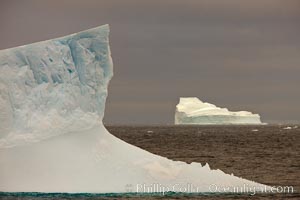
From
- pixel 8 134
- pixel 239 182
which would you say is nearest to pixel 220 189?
pixel 239 182

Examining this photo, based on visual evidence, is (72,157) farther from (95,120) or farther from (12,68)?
(12,68)

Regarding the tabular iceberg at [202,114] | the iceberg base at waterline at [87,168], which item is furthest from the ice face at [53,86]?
the tabular iceberg at [202,114]

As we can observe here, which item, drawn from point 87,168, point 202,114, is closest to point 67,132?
point 87,168

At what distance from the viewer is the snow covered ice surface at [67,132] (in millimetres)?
23578

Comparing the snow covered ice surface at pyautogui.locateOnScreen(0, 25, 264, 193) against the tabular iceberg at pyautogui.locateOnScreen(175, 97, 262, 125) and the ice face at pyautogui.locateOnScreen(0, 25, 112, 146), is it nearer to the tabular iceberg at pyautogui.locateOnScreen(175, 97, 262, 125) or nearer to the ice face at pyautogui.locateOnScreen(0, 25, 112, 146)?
the ice face at pyautogui.locateOnScreen(0, 25, 112, 146)

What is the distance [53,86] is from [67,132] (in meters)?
1.97

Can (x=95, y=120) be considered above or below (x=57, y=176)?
above

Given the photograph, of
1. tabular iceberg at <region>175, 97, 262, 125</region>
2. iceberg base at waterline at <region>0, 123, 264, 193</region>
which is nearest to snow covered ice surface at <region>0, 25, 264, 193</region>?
iceberg base at waterline at <region>0, 123, 264, 193</region>

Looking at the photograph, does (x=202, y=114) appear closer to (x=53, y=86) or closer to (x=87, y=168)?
(x=53, y=86)

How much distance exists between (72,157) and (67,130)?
103cm

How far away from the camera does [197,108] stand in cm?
13175

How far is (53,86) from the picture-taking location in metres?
25.0

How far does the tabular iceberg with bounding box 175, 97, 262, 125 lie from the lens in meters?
130

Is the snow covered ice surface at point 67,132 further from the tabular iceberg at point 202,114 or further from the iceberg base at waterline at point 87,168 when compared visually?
the tabular iceberg at point 202,114
